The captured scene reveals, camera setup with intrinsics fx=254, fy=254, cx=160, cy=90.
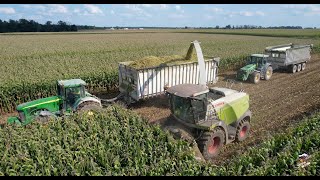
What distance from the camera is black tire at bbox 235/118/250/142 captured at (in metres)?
8.65

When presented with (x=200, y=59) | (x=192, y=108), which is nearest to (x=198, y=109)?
(x=192, y=108)

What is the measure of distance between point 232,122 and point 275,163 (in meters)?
3.10

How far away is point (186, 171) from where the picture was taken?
5168mm

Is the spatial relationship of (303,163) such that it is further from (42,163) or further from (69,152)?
(42,163)

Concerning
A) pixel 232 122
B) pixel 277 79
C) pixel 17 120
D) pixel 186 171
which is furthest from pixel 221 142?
pixel 277 79

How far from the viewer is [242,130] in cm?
899

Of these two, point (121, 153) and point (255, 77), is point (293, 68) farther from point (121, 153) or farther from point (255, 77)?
point (121, 153)

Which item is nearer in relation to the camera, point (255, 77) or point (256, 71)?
point (255, 77)

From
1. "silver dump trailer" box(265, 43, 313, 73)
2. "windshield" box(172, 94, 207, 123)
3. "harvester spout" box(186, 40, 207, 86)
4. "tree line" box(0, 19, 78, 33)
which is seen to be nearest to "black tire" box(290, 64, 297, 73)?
"silver dump trailer" box(265, 43, 313, 73)

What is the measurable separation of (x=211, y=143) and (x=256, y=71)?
35.5ft

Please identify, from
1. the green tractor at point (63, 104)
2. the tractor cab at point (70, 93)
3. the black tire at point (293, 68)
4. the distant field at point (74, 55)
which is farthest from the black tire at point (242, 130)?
the black tire at point (293, 68)

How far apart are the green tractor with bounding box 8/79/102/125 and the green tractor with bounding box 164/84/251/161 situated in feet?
11.7

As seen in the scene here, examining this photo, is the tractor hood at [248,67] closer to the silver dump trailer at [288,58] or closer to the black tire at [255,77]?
the black tire at [255,77]

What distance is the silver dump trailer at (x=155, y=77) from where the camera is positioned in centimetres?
1195
